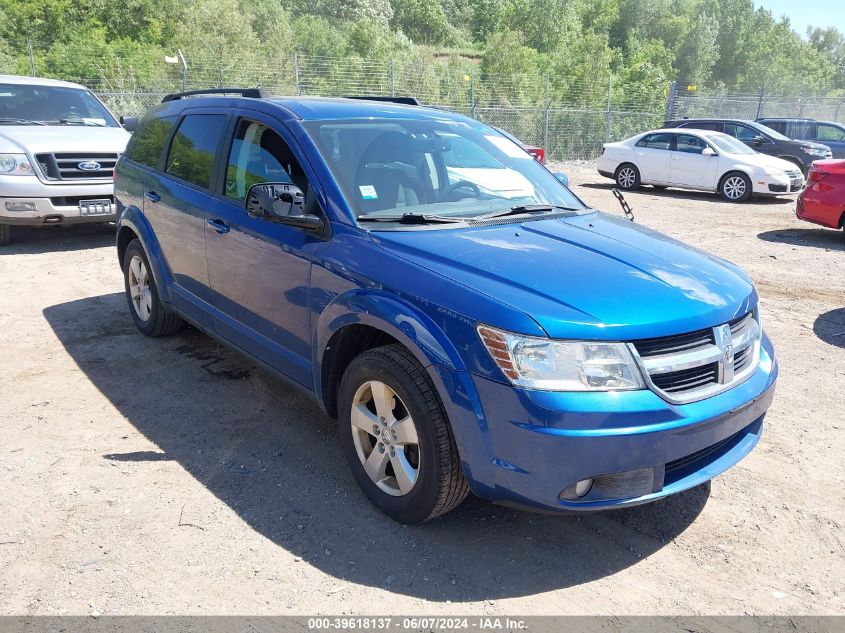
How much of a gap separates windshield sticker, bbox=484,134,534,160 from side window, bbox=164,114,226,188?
5.57 feet

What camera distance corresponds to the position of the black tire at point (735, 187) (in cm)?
1467

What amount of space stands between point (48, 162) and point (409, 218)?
670 centimetres

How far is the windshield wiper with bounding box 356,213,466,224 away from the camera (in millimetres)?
3404

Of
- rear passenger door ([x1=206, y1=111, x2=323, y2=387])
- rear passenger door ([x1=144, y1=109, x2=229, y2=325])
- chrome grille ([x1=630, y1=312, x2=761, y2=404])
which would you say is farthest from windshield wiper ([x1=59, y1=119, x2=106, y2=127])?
chrome grille ([x1=630, y1=312, x2=761, y2=404])

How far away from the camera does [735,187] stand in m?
14.8

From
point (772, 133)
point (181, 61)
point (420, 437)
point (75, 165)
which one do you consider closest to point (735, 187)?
point (772, 133)

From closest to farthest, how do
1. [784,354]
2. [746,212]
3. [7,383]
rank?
[7,383] < [784,354] < [746,212]

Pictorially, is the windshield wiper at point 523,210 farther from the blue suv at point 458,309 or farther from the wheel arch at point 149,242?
the wheel arch at point 149,242

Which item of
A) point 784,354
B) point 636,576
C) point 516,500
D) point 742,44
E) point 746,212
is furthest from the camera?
point 742,44

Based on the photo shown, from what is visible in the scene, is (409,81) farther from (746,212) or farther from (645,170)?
(746,212)

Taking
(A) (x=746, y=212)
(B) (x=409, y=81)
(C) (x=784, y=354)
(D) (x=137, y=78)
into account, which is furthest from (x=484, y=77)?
(C) (x=784, y=354)

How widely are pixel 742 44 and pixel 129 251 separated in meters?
92.8

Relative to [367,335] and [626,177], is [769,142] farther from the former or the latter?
[367,335]

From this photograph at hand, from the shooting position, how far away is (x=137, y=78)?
24188mm
